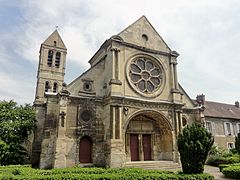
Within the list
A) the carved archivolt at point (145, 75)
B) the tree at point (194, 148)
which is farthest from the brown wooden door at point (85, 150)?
the tree at point (194, 148)

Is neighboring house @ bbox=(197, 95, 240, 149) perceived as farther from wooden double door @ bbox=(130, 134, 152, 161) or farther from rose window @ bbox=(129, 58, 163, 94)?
wooden double door @ bbox=(130, 134, 152, 161)

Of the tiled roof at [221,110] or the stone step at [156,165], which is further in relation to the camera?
the tiled roof at [221,110]

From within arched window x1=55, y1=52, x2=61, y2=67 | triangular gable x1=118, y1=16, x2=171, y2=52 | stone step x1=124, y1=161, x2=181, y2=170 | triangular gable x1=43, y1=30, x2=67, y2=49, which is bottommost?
stone step x1=124, y1=161, x2=181, y2=170

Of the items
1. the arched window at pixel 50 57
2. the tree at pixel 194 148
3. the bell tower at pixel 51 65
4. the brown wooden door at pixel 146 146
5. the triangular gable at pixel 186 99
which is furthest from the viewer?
the arched window at pixel 50 57

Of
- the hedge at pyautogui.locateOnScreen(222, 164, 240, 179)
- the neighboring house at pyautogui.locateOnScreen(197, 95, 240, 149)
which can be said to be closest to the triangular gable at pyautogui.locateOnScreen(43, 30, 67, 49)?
the neighboring house at pyautogui.locateOnScreen(197, 95, 240, 149)

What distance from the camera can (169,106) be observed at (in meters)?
18.6

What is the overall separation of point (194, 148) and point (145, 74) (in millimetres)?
9430

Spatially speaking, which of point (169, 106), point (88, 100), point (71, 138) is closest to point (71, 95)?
point (88, 100)

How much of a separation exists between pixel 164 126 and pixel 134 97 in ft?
13.9

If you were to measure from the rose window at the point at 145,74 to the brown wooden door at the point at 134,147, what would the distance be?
14.2ft

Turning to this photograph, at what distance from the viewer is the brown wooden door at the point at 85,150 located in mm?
15461

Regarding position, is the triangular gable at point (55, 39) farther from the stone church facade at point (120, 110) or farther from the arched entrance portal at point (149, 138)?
the arched entrance portal at point (149, 138)

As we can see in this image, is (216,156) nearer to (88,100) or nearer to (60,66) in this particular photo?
(88,100)

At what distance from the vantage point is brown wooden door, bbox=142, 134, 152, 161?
59.9 ft
